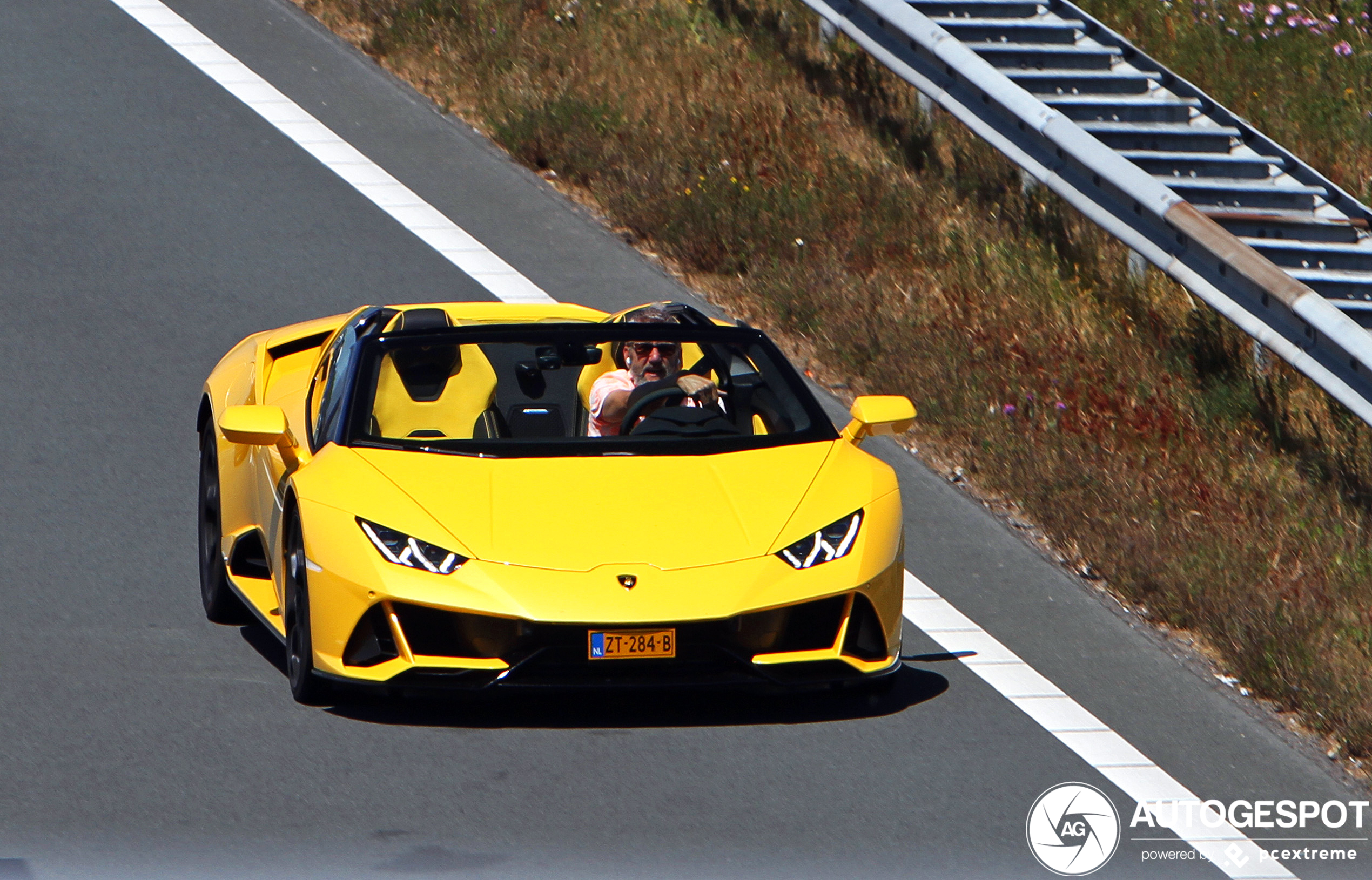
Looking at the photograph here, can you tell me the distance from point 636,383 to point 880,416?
0.97 m

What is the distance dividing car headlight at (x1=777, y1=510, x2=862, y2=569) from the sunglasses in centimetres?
139

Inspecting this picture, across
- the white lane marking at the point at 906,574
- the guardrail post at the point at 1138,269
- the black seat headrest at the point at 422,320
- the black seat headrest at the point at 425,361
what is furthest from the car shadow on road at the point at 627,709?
the guardrail post at the point at 1138,269

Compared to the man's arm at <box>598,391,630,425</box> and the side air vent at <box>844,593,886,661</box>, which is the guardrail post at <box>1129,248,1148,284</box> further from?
the side air vent at <box>844,593,886,661</box>

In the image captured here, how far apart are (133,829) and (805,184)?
8.50 metres

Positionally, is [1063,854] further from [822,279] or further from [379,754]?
[822,279]

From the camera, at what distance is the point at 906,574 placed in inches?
365

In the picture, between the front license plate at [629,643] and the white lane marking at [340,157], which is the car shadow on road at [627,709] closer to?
the front license plate at [629,643]

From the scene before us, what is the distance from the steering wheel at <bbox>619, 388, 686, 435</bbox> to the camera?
26.5ft

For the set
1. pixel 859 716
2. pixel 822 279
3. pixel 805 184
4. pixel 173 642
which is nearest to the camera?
pixel 859 716

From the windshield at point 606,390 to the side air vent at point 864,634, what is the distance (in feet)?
2.82

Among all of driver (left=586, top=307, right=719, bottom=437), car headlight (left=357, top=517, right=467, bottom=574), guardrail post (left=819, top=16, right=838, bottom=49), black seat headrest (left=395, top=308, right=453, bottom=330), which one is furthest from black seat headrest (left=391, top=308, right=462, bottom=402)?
guardrail post (left=819, top=16, right=838, bottom=49)

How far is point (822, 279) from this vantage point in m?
12.7

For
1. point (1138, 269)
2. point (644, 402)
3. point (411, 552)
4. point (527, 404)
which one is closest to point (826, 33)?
point (1138, 269)

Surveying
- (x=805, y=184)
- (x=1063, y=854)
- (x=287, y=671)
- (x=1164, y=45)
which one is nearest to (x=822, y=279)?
(x=805, y=184)
